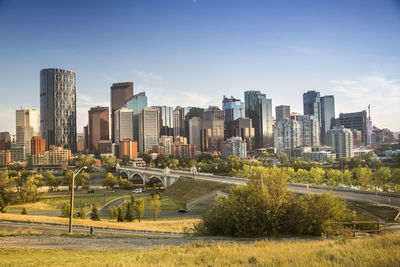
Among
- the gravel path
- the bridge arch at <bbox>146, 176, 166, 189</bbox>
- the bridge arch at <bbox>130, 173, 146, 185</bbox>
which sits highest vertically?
the gravel path

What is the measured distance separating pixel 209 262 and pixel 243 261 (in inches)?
59.3

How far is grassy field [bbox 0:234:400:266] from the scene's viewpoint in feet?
39.0

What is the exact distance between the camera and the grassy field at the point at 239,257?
1188cm

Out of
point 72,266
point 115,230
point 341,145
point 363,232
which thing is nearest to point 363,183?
point 363,232

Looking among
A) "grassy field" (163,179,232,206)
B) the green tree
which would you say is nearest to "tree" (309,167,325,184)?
the green tree

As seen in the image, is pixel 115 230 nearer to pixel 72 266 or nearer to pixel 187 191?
pixel 72 266

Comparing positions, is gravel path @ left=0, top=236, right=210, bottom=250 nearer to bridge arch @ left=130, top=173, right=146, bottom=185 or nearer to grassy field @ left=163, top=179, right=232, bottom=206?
grassy field @ left=163, top=179, right=232, bottom=206

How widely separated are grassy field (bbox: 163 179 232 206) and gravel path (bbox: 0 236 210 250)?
135 feet

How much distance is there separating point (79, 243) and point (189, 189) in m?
56.1

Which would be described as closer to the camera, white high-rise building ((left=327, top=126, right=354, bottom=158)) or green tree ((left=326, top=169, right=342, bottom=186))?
green tree ((left=326, top=169, right=342, bottom=186))

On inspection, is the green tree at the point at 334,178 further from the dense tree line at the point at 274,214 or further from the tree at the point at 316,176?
the dense tree line at the point at 274,214

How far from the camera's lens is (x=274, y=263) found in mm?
12336

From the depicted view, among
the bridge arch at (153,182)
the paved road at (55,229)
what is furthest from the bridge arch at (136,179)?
the paved road at (55,229)

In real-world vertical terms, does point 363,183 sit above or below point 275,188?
below
